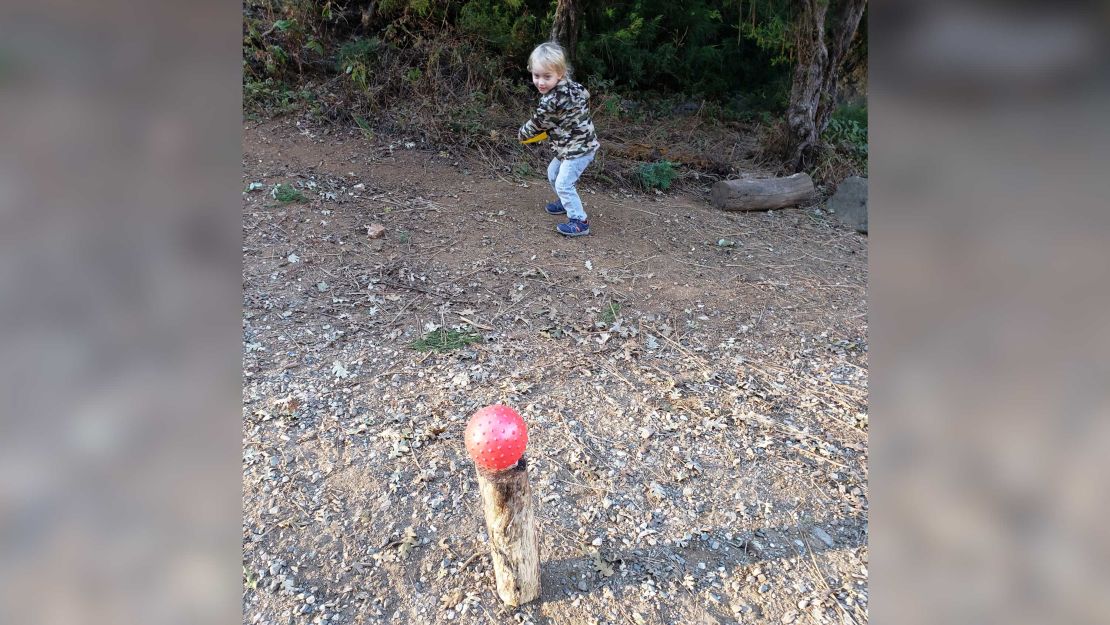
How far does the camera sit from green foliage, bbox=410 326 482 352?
3967 mm

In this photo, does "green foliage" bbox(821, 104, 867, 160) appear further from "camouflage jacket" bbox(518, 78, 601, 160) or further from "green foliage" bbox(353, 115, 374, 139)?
"green foliage" bbox(353, 115, 374, 139)

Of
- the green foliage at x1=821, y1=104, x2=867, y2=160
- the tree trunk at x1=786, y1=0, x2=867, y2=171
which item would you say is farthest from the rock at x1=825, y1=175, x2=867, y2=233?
the green foliage at x1=821, y1=104, x2=867, y2=160

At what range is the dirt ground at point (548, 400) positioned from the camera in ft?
8.06

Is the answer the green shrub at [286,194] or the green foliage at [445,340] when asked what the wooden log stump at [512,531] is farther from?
the green shrub at [286,194]

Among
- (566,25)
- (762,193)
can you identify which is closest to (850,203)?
(762,193)

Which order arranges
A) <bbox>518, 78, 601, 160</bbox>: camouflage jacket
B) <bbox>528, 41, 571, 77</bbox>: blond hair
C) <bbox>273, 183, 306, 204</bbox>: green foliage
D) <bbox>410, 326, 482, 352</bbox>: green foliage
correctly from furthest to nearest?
<bbox>273, 183, 306, 204</bbox>: green foliage, <bbox>518, 78, 601, 160</bbox>: camouflage jacket, <bbox>528, 41, 571, 77</bbox>: blond hair, <bbox>410, 326, 482, 352</bbox>: green foliage

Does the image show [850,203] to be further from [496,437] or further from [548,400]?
[496,437]

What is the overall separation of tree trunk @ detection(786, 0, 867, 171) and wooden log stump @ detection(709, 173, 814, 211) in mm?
726

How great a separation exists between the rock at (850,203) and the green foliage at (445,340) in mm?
4258
